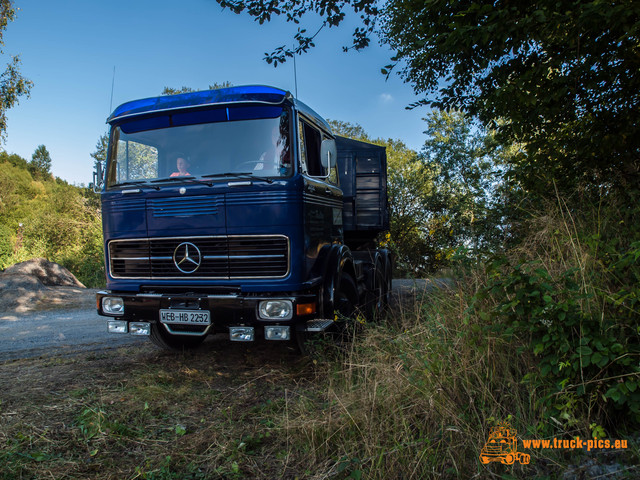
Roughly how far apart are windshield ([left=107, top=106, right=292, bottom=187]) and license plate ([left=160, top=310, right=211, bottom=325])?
1.29 meters

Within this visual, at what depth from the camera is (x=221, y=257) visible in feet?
13.5

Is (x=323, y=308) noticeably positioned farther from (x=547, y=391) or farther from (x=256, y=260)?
(x=547, y=391)

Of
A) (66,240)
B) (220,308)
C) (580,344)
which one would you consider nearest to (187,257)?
(220,308)

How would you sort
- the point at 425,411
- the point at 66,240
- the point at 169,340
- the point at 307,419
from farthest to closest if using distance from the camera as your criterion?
the point at 66,240 → the point at 169,340 → the point at 307,419 → the point at 425,411

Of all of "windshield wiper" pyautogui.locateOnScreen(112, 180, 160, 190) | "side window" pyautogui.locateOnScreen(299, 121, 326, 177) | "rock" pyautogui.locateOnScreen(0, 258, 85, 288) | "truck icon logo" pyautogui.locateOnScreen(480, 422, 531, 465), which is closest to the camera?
"truck icon logo" pyautogui.locateOnScreen(480, 422, 531, 465)

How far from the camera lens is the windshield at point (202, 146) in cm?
424

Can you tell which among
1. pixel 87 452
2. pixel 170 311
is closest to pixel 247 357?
pixel 170 311

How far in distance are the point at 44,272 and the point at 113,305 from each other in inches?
391

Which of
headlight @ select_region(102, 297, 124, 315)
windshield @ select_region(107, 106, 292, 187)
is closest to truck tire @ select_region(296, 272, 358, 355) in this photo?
windshield @ select_region(107, 106, 292, 187)

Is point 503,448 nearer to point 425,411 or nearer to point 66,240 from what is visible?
point 425,411

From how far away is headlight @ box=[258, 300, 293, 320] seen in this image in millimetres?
3873

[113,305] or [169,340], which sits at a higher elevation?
[113,305]

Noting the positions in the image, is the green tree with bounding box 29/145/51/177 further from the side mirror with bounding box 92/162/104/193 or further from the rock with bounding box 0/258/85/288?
the side mirror with bounding box 92/162/104/193

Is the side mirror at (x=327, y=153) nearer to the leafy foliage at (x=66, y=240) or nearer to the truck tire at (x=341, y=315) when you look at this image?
the truck tire at (x=341, y=315)
